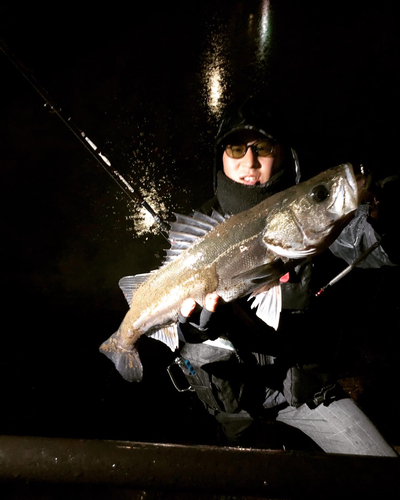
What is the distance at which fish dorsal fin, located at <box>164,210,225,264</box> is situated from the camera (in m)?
1.84

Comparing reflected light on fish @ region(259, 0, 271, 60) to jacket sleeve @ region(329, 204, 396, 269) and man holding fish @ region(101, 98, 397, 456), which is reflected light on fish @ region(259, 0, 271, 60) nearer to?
man holding fish @ region(101, 98, 397, 456)

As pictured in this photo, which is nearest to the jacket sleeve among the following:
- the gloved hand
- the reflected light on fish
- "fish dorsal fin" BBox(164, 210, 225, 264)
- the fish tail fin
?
"fish dorsal fin" BBox(164, 210, 225, 264)

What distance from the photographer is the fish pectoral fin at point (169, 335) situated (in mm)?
1979

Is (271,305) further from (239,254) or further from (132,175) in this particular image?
(132,175)

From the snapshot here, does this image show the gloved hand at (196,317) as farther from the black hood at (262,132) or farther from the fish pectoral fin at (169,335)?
the black hood at (262,132)

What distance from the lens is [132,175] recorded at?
5746 millimetres

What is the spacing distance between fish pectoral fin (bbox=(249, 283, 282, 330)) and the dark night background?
68cm

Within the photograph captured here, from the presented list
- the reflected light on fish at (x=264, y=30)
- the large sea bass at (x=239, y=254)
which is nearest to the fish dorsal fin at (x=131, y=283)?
the large sea bass at (x=239, y=254)

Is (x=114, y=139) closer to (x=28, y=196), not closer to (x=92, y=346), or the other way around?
(x=28, y=196)

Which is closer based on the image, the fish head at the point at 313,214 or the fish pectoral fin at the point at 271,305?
the fish head at the point at 313,214

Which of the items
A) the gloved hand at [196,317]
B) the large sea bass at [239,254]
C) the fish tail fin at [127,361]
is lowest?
the fish tail fin at [127,361]

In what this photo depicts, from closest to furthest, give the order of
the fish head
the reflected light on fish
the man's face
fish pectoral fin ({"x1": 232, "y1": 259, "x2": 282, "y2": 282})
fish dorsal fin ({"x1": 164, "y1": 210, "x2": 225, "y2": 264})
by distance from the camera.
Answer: the fish head, fish pectoral fin ({"x1": 232, "y1": 259, "x2": 282, "y2": 282}), fish dorsal fin ({"x1": 164, "y1": 210, "x2": 225, "y2": 264}), the man's face, the reflected light on fish

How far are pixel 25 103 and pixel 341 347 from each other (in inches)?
371

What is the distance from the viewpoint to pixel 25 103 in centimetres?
712
